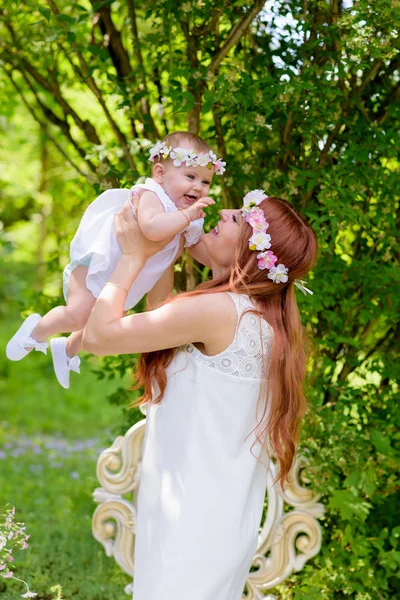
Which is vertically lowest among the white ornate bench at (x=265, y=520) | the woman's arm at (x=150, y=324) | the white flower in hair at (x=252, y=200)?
the white ornate bench at (x=265, y=520)

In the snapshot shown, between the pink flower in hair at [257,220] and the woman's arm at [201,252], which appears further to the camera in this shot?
the woman's arm at [201,252]

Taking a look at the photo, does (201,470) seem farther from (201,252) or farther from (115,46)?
(115,46)

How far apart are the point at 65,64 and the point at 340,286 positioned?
91.7 inches

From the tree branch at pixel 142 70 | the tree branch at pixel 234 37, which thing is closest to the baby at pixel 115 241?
the tree branch at pixel 234 37

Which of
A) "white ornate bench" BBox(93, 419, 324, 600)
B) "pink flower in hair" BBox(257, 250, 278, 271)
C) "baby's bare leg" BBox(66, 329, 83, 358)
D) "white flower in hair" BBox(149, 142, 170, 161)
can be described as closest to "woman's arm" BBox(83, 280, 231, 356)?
"pink flower in hair" BBox(257, 250, 278, 271)

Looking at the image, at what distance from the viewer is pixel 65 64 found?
4.57 metres

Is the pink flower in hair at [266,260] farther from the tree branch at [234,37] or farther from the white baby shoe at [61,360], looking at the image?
the tree branch at [234,37]

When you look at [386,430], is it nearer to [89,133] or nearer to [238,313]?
[238,313]

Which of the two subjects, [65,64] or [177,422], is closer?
[177,422]

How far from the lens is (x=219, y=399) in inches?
89.1

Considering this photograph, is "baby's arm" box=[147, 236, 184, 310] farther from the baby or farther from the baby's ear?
the baby's ear

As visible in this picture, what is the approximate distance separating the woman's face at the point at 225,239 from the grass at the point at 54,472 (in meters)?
1.50

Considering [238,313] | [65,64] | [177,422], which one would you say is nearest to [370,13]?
[238,313]

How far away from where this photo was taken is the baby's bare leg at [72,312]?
2465 mm
